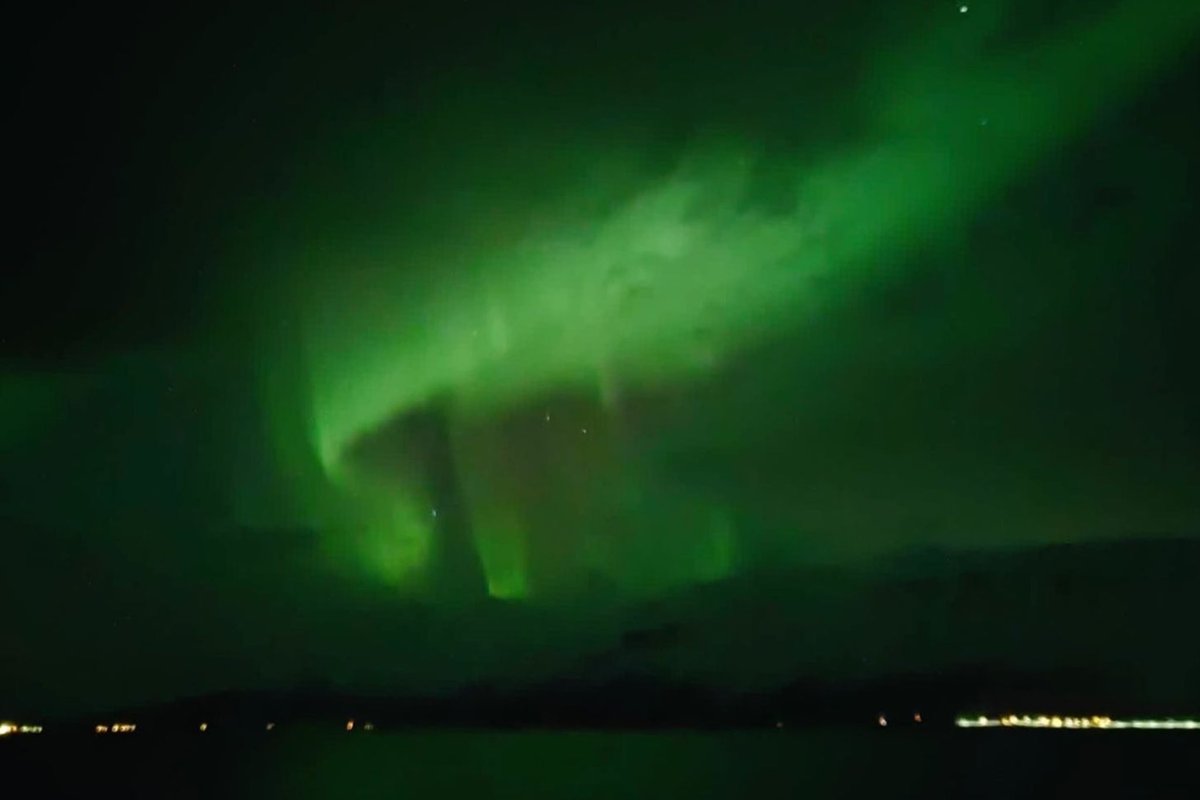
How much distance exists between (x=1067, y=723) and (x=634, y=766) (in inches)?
1807

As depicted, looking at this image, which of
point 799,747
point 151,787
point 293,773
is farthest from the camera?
point 799,747

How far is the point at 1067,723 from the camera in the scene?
244ft

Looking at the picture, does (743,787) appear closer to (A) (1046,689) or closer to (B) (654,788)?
(B) (654,788)

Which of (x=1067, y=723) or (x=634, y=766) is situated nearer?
(x=634, y=766)

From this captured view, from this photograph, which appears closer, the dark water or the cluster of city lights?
the dark water

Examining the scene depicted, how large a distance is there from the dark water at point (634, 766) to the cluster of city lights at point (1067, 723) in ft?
23.5

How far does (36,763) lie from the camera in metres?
45.0

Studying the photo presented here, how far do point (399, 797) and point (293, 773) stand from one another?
13.1 metres

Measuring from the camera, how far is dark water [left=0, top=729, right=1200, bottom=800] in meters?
30.3

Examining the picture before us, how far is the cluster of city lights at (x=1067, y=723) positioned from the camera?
69.2 meters

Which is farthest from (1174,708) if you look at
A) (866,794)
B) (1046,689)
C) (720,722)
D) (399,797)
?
(399,797)

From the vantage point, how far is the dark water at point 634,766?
99.4 ft

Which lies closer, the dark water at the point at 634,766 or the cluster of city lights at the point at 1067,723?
the dark water at the point at 634,766

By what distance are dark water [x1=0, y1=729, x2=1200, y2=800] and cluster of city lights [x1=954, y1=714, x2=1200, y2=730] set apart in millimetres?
7150
